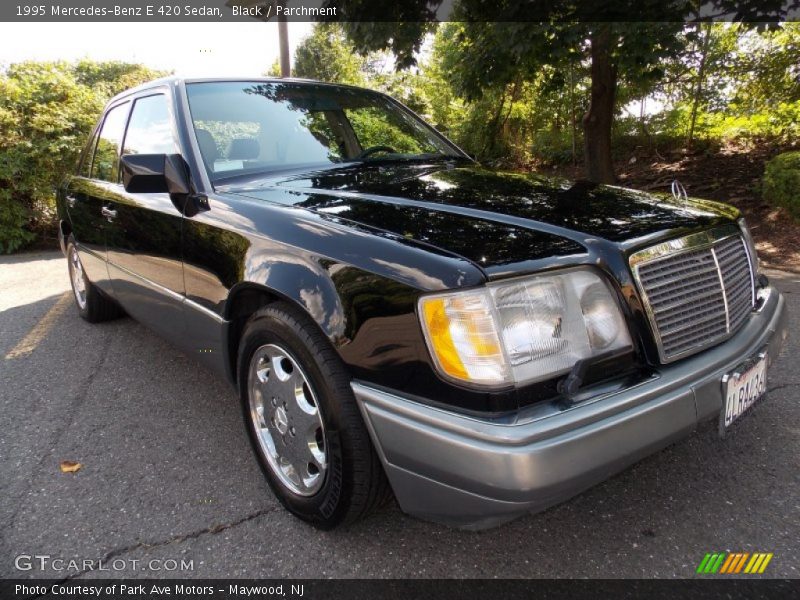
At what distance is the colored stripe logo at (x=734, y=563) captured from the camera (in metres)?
1.75

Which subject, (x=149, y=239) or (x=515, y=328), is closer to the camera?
(x=515, y=328)

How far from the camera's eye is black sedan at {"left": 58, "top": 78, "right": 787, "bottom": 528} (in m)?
1.47

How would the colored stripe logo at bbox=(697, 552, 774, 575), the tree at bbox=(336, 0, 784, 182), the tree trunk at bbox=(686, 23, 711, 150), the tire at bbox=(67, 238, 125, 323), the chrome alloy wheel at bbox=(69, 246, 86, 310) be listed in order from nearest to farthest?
the colored stripe logo at bbox=(697, 552, 774, 575) < the tire at bbox=(67, 238, 125, 323) < the chrome alloy wheel at bbox=(69, 246, 86, 310) < the tree at bbox=(336, 0, 784, 182) < the tree trunk at bbox=(686, 23, 711, 150)

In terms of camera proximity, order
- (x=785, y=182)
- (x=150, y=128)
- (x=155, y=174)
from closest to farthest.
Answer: (x=155, y=174)
(x=150, y=128)
(x=785, y=182)

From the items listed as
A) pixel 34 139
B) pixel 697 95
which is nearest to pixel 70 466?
pixel 34 139

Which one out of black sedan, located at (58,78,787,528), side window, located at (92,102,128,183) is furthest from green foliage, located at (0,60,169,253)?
black sedan, located at (58,78,787,528)

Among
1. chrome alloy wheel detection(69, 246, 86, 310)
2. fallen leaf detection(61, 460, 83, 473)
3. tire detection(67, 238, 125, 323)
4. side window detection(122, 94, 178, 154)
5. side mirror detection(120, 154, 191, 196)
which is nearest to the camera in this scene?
side mirror detection(120, 154, 191, 196)

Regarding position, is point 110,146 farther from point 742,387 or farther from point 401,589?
point 742,387

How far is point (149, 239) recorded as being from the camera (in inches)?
110

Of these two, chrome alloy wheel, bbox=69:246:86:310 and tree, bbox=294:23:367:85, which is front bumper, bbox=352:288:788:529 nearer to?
chrome alloy wheel, bbox=69:246:86:310

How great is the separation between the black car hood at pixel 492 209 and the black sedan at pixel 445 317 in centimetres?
1

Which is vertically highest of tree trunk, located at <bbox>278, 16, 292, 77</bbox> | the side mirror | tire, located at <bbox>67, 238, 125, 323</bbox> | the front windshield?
tree trunk, located at <bbox>278, 16, 292, 77</bbox>

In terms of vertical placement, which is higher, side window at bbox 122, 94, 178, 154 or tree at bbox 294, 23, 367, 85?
tree at bbox 294, 23, 367, 85

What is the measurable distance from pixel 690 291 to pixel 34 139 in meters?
8.95
